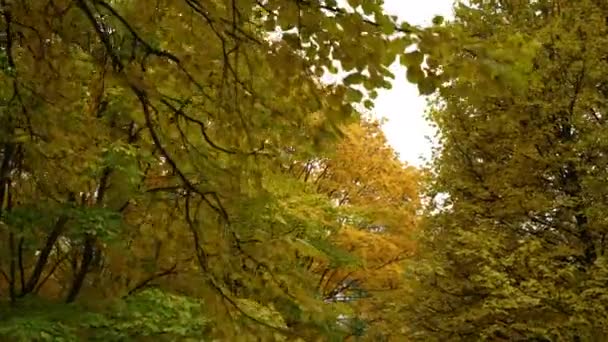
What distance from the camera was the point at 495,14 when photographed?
36.8ft

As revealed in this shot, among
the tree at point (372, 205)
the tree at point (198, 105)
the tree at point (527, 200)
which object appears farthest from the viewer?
the tree at point (372, 205)

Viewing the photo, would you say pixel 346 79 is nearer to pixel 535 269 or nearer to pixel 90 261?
pixel 90 261

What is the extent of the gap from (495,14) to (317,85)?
879 cm

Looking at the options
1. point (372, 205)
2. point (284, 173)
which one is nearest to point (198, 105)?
point (284, 173)

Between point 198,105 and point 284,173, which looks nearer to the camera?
point 198,105

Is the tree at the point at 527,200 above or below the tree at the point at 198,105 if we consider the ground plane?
above

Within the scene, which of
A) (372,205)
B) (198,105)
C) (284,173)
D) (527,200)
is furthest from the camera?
(372,205)

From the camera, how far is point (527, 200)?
407 inches

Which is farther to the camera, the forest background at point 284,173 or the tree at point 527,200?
the tree at point 527,200

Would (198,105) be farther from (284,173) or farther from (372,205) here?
(372,205)

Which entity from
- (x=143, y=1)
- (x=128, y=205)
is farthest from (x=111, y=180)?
(x=143, y=1)

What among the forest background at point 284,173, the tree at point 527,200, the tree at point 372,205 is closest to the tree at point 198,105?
the forest background at point 284,173

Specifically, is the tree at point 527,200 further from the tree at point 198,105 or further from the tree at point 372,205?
the tree at point 198,105

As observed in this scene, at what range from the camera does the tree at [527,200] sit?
9.22m
